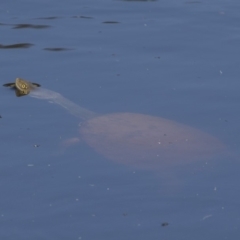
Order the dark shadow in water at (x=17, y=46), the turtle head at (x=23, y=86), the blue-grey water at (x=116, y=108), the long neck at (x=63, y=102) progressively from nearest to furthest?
the blue-grey water at (x=116, y=108) → the long neck at (x=63, y=102) → the turtle head at (x=23, y=86) → the dark shadow in water at (x=17, y=46)

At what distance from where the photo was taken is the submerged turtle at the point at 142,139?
529 centimetres

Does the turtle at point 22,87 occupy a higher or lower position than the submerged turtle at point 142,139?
higher

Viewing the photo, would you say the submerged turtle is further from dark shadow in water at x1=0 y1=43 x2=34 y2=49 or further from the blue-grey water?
dark shadow in water at x1=0 y1=43 x2=34 y2=49

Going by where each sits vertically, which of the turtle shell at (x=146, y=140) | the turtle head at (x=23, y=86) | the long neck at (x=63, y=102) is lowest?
the turtle shell at (x=146, y=140)

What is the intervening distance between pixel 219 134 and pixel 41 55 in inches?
85.8

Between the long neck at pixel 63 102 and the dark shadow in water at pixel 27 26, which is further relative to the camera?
the dark shadow in water at pixel 27 26

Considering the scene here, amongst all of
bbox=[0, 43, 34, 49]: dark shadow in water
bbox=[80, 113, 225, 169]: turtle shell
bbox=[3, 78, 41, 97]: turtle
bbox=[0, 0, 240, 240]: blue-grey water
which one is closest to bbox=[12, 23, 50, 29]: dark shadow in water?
bbox=[0, 0, 240, 240]: blue-grey water

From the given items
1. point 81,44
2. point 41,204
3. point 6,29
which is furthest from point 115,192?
point 6,29

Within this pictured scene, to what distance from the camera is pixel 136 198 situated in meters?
4.77

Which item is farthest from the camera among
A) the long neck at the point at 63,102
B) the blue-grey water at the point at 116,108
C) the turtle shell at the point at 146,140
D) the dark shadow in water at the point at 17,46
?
the dark shadow in water at the point at 17,46

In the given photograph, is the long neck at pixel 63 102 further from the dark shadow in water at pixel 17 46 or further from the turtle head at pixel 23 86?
the dark shadow in water at pixel 17 46

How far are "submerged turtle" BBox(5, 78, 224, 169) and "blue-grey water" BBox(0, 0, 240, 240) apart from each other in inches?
2.9

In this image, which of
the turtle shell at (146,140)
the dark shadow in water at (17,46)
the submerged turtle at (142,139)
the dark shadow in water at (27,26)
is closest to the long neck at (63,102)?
the submerged turtle at (142,139)

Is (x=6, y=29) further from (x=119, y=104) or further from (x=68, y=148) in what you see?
(x=68, y=148)
